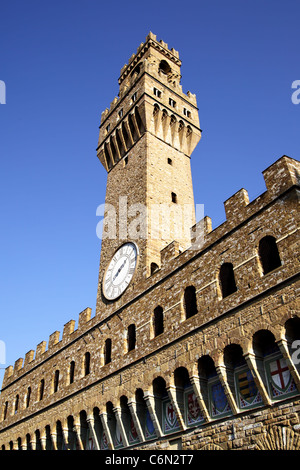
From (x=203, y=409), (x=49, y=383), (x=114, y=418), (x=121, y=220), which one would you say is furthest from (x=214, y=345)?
(x=49, y=383)

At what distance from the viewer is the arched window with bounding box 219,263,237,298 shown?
1338 cm

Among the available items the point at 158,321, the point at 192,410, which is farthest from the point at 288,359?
the point at 158,321

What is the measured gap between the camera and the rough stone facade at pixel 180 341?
446 inches

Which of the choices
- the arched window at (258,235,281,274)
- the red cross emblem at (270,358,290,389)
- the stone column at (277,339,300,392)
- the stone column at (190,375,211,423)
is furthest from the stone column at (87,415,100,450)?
the arched window at (258,235,281,274)

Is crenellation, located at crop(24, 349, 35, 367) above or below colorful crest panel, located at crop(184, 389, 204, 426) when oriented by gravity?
above

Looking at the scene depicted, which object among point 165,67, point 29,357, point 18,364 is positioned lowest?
point 29,357

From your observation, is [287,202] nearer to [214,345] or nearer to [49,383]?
[214,345]

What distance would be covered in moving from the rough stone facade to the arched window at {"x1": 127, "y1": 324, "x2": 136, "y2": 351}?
0.18 feet

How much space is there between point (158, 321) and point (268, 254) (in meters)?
5.13

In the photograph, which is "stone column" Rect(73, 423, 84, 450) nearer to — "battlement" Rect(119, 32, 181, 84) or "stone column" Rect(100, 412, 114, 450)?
"stone column" Rect(100, 412, 114, 450)

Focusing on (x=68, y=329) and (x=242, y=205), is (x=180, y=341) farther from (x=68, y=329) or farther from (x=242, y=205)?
(x=68, y=329)

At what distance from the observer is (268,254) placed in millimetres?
12586

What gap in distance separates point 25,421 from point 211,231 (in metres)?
14.4

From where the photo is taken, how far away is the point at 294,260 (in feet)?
37.4
